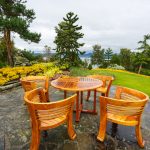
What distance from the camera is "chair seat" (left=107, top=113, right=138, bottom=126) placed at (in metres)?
2.96

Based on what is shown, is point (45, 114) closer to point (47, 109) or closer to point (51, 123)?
point (47, 109)

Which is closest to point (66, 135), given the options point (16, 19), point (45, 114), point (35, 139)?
point (35, 139)

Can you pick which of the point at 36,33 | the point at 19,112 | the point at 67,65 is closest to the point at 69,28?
the point at 67,65

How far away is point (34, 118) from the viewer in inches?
105

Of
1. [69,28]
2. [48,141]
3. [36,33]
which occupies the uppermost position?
[69,28]

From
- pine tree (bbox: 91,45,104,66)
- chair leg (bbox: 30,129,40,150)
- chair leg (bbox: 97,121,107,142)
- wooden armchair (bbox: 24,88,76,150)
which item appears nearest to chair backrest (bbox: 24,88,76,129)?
wooden armchair (bbox: 24,88,76,150)

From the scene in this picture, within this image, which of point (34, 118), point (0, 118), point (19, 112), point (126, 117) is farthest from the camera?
point (19, 112)

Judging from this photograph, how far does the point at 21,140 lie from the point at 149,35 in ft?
88.6

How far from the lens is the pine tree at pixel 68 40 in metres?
11.3

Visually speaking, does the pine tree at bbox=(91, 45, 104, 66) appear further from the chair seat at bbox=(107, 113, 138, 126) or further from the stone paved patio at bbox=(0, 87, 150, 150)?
the chair seat at bbox=(107, 113, 138, 126)

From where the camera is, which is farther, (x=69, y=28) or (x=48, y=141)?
(x=69, y=28)

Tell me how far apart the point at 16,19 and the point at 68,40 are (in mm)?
4402

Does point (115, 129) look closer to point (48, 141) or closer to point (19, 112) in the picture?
point (48, 141)

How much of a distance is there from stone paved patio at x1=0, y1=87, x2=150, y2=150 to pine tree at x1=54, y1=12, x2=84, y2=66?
297 inches
